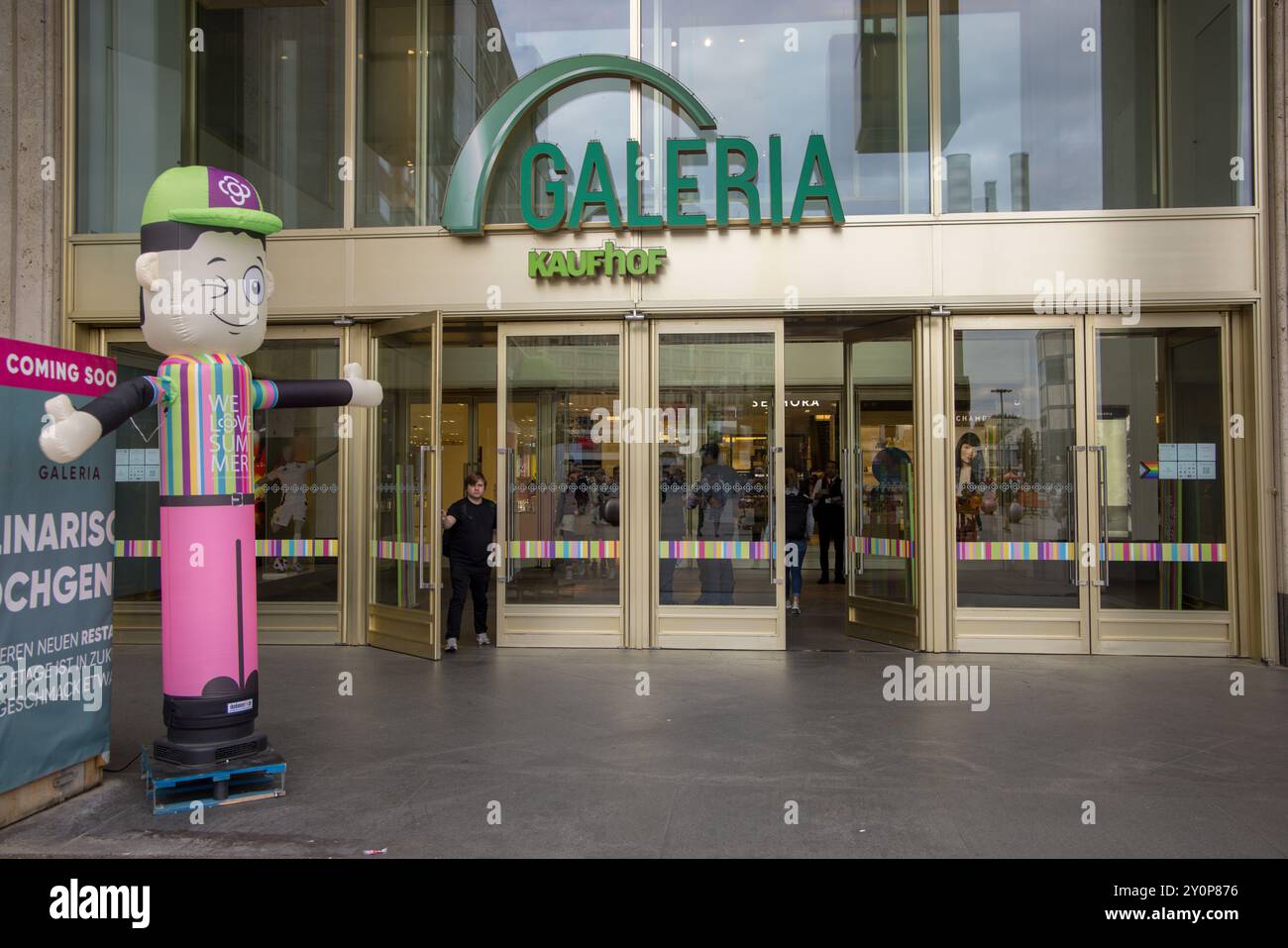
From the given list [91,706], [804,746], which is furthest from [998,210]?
[91,706]

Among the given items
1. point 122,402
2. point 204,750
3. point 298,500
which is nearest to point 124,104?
point 298,500

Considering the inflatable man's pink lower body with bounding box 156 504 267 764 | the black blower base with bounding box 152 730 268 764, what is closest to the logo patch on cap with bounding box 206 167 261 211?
the inflatable man's pink lower body with bounding box 156 504 267 764

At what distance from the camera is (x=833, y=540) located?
14.1 metres

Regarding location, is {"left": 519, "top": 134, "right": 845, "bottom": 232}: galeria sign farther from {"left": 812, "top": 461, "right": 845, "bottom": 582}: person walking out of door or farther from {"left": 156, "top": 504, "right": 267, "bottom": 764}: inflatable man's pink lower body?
{"left": 812, "top": 461, "right": 845, "bottom": 582}: person walking out of door

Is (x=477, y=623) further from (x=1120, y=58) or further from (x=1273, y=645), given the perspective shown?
(x=1120, y=58)

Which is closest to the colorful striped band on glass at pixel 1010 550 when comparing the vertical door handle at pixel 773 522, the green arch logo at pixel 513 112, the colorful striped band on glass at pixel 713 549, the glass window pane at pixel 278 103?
the vertical door handle at pixel 773 522

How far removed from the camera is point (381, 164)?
9055 mm

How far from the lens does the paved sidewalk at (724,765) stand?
13.8 ft

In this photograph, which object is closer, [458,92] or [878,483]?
[878,483]

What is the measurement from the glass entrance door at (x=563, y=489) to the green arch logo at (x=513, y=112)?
1.28 meters

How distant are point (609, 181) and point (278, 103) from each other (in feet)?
11.3

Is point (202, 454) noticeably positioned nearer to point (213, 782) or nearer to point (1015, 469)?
point (213, 782)

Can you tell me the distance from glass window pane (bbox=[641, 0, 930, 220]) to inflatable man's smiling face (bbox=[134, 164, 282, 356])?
4582 millimetres

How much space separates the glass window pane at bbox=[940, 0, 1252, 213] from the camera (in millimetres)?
8352
